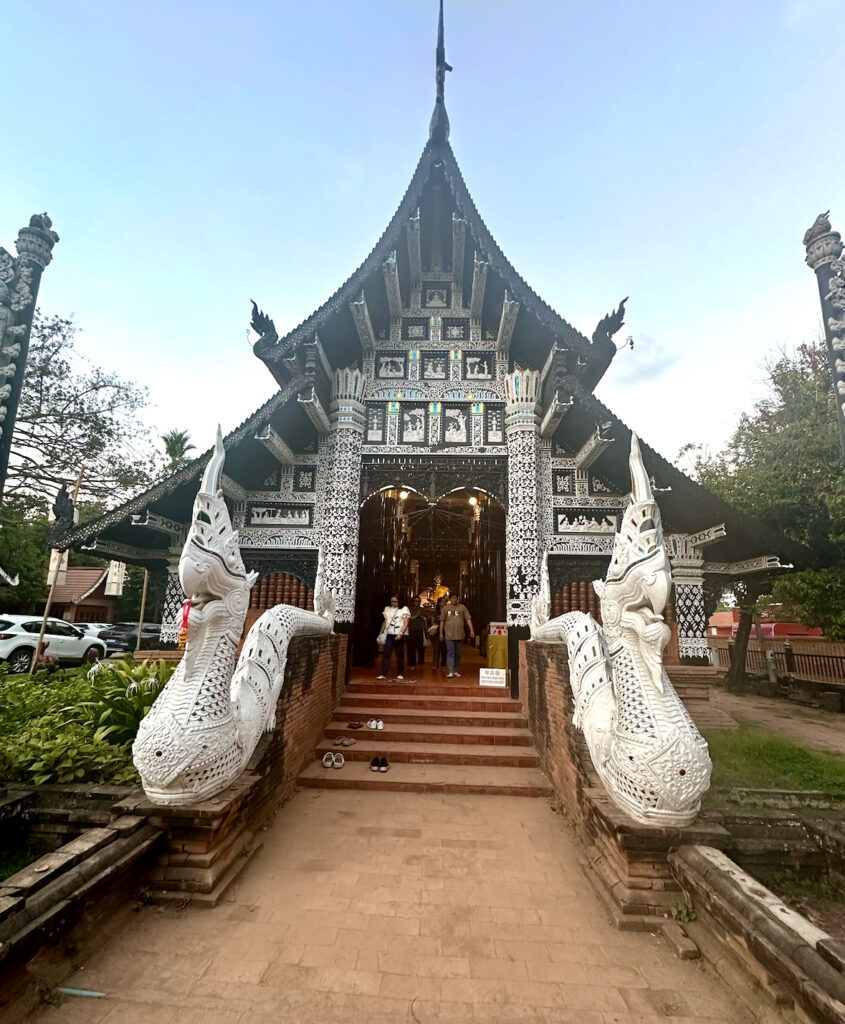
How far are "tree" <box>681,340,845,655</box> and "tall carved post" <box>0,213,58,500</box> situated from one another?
33.1 ft

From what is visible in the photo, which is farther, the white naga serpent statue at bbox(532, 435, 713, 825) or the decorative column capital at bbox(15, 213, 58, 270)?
the decorative column capital at bbox(15, 213, 58, 270)

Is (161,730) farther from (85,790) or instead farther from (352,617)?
(352,617)

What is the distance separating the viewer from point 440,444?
7.85 m

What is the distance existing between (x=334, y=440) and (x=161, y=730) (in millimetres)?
5543

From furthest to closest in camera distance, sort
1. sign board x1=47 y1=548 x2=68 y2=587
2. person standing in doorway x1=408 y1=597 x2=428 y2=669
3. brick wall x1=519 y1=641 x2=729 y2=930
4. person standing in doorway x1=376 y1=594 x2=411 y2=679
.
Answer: person standing in doorway x1=408 y1=597 x2=428 y2=669 → sign board x1=47 y1=548 x2=68 y2=587 → person standing in doorway x1=376 y1=594 x2=411 y2=679 → brick wall x1=519 y1=641 x2=729 y2=930

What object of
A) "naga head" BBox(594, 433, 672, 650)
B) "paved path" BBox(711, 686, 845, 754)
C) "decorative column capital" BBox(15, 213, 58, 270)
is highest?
"decorative column capital" BBox(15, 213, 58, 270)

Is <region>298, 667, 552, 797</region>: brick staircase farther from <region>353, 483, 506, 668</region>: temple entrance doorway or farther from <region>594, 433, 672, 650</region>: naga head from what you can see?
<region>353, 483, 506, 668</region>: temple entrance doorway

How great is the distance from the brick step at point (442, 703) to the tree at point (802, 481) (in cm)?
601

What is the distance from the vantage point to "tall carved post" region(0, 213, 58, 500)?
333 cm

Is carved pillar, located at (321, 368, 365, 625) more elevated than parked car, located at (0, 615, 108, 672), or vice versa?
carved pillar, located at (321, 368, 365, 625)

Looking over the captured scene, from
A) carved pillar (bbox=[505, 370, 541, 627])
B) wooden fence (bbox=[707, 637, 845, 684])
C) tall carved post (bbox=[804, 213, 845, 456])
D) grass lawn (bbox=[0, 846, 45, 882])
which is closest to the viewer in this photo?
grass lawn (bbox=[0, 846, 45, 882])

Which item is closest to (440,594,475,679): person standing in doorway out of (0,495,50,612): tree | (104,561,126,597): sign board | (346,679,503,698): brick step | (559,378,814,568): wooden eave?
(346,679,503,698): brick step

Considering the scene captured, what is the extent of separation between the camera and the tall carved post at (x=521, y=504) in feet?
23.1

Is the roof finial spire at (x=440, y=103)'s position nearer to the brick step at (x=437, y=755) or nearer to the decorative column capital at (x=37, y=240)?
the decorative column capital at (x=37, y=240)
